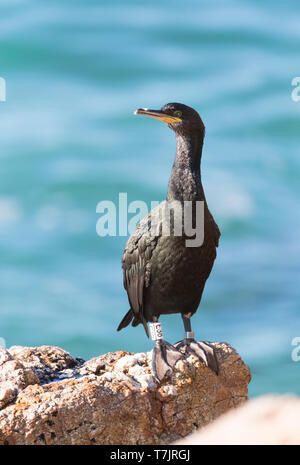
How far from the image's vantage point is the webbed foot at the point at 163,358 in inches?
248

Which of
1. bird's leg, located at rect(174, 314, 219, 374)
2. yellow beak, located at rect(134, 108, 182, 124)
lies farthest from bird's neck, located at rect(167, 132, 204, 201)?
bird's leg, located at rect(174, 314, 219, 374)

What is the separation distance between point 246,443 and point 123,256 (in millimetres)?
3000

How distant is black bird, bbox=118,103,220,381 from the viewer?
6.51m

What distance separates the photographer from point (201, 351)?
6570 mm

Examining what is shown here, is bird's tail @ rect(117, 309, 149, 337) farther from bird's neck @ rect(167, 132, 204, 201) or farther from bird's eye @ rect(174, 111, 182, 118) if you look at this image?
bird's eye @ rect(174, 111, 182, 118)

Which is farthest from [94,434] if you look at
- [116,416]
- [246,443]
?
[246,443]

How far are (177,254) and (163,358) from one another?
39.0 inches

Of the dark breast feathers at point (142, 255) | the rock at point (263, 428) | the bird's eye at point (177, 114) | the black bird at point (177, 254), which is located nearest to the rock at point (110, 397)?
the black bird at point (177, 254)

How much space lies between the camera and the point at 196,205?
6531 millimetres
